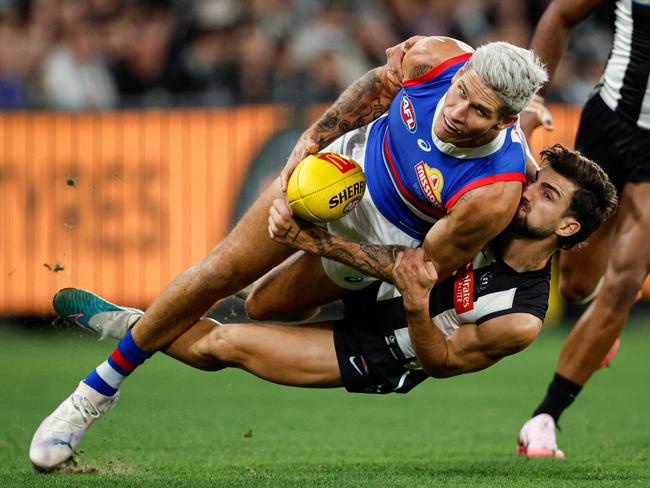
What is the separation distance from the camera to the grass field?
5.39 meters

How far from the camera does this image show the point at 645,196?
6617mm

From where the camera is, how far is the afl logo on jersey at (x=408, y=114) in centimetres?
549

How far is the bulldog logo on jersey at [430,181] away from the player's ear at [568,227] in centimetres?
60

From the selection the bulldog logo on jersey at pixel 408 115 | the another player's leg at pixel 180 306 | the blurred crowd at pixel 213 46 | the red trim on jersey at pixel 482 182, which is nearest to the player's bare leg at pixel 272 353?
the another player's leg at pixel 180 306

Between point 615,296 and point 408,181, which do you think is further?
point 615,296

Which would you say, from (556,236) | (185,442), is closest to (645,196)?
(556,236)

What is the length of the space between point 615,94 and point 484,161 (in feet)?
6.25

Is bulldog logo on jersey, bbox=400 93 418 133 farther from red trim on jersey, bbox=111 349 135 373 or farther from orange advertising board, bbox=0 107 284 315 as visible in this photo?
orange advertising board, bbox=0 107 284 315

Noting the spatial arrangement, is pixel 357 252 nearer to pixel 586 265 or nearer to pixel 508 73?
pixel 508 73

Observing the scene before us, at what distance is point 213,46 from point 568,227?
7.31m

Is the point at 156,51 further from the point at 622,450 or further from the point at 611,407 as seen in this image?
the point at 622,450

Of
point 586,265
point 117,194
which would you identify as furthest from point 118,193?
point 586,265

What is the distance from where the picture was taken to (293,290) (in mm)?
6004

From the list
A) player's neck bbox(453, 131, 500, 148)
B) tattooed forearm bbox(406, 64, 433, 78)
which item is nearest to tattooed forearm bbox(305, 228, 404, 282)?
player's neck bbox(453, 131, 500, 148)
